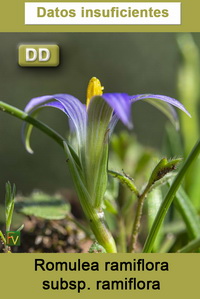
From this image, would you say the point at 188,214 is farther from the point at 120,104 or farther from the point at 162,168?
the point at 120,104

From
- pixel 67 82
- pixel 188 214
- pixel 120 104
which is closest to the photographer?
pixel 120 104

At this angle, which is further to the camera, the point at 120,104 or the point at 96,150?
the point at 96,150

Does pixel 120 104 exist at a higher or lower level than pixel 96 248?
higher

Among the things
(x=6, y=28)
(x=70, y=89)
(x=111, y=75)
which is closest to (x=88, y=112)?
(x=6, y=28)

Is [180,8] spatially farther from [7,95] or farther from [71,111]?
[7,95]

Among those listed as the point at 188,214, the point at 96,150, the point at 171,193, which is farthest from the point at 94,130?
the point at 188,214
